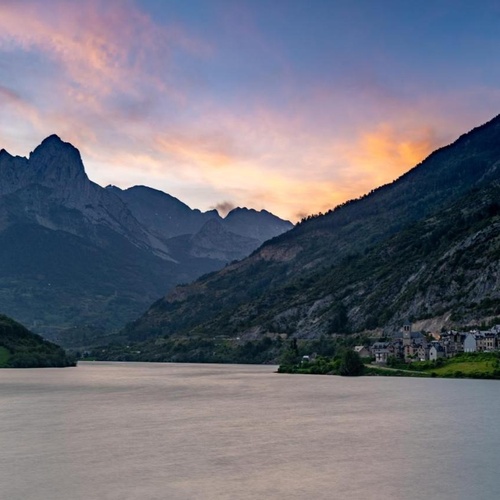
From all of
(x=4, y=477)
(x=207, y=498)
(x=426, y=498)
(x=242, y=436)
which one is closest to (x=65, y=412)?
(x=242, y=436)

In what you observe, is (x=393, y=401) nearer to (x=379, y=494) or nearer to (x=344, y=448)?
(x=344, y=448)

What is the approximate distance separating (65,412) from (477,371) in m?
109

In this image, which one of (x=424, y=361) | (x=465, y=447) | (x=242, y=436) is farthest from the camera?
(x=424, y=361)

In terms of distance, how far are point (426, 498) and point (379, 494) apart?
157 inches

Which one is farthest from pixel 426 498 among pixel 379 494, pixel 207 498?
pixel 207 498

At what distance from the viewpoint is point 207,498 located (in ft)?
186

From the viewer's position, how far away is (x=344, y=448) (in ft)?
262

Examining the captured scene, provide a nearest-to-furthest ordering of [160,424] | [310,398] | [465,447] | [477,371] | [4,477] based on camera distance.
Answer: [4,477]
[465,447]
[160,424]
[310,398]
[477,371]

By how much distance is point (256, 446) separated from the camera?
81.2 meters

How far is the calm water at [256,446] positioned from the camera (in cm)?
6072

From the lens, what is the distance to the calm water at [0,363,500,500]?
60.7m

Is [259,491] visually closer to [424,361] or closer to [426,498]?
[426,498]

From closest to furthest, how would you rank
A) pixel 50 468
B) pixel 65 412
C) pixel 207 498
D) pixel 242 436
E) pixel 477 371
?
1. pixel 207 498
2. pixel 50 468
3. pixel 242 436
4. pixel 65 412
5. pixel 477 371

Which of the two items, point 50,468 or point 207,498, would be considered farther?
point 50,468
